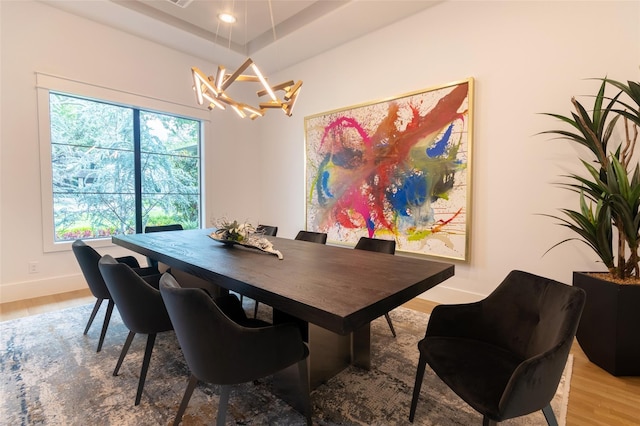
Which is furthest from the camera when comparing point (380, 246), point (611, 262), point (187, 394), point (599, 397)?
point (380, 246)

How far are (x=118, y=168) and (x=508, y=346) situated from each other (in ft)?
15.4

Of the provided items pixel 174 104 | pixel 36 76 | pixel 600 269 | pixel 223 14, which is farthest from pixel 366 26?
pixel 36 76

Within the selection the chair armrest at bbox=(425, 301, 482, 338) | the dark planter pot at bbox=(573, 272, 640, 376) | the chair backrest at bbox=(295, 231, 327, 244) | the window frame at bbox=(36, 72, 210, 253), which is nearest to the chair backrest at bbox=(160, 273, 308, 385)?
the chair armrest at bbox=(425, 301, 482, 338)

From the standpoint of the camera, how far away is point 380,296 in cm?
127

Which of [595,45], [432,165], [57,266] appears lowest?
[57,266]

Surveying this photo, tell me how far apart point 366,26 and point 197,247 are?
329 cm

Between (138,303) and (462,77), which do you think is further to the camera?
(462,77)

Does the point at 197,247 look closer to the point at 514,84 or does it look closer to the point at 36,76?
→ the point at 36,76

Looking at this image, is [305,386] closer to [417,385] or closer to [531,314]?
[417,385]

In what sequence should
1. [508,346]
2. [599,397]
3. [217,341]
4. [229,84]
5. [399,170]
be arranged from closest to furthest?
1. [217,341]
2. [508,346]
3. [599,397]
4. [229,84]
5. [399,170]

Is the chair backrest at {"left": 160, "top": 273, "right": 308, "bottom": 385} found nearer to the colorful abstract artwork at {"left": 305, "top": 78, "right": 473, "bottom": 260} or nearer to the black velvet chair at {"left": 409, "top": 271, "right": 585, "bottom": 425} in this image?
the black velvet chair at {"left": 409, "top": 271, "right": 585, "bottom": 425}

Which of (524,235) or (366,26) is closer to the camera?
(524,235)

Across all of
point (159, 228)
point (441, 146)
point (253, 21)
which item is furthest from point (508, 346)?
point (253, 21)

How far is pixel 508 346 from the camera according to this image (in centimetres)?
148
